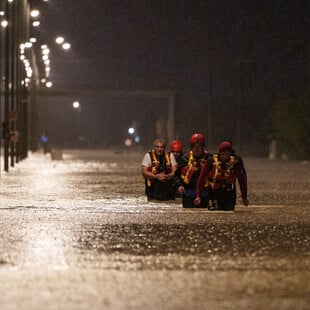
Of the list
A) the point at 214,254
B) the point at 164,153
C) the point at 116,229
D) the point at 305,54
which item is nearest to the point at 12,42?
the point at 305,54

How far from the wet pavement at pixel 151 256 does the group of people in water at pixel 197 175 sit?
1.22ft

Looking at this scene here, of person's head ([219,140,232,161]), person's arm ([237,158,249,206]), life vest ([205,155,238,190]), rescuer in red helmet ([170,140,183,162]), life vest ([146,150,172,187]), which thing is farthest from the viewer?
rescuer in red helmet ([170,140,183,162])

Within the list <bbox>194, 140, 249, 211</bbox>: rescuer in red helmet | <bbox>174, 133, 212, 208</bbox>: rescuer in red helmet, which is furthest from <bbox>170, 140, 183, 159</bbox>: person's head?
<bbox>194, 140, 249, 211</bbox>: rescuer in red helmet

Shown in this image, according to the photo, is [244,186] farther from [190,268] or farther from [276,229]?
[190,268]

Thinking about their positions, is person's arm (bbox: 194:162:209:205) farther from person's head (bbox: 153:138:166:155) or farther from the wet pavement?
person's head (bbox: 153:138:166:155)

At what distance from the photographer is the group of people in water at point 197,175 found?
72.8 feet

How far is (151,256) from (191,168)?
9.61 metres

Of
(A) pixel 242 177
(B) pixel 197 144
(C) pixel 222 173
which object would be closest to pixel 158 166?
(B) pixel 197 144

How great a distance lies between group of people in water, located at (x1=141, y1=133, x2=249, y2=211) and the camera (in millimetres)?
22188

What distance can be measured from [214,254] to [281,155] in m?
77.5

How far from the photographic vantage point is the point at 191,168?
2367cm

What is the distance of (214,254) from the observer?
47.3 feet

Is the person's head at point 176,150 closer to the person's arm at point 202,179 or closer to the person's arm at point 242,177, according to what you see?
the person's arm at point 242,177

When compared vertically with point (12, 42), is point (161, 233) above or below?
below
